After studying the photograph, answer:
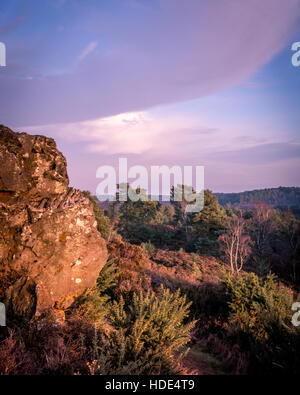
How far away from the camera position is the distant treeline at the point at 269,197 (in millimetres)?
91175

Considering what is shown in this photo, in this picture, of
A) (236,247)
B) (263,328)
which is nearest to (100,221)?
(236,247)

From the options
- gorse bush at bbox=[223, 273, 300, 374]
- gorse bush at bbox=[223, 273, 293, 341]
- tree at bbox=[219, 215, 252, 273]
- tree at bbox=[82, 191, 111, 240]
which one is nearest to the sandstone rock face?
gorse bush at bbox=[223, 273, 300, 374]

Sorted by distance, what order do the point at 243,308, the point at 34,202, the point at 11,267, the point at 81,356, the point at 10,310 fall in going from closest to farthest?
the point at 81,356 → the point at 10,310 → the point at 11,267 → the point at 34,202 → the point at 243,308

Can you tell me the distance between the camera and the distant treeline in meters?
91.2

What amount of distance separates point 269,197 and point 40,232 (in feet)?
363

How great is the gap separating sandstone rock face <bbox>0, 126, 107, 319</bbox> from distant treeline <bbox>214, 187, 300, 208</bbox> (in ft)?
292

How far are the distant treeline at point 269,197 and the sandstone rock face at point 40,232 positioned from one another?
8913 cm

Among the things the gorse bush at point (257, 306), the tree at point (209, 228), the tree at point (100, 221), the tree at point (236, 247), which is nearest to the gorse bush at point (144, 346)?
the gorse bush at point (257, 306)

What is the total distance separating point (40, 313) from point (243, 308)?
5278mm

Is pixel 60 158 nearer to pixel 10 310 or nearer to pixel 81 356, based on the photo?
pixel 10 310

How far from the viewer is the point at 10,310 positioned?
158 inches

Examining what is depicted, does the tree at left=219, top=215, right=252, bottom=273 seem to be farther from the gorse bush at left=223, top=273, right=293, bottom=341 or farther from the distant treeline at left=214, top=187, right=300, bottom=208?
the distant treeline at left=214, top=187, right=300, bottom=208

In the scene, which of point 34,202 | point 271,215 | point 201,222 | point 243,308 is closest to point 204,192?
point 201,222

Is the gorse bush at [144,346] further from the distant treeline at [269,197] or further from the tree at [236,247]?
the distant treeline at [269,197]
